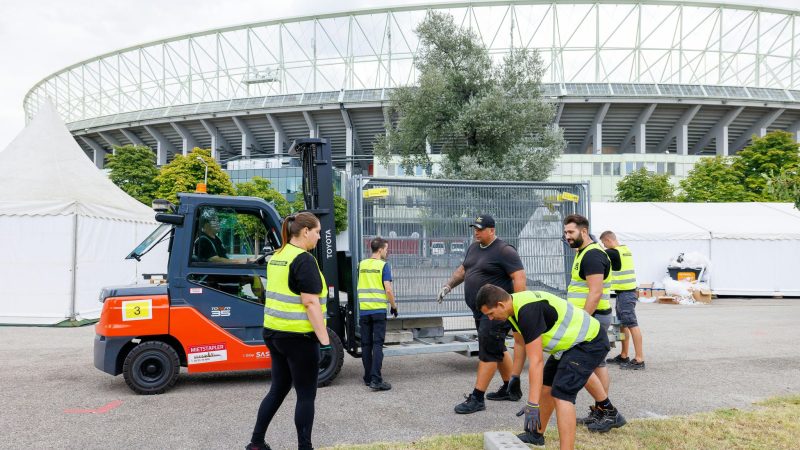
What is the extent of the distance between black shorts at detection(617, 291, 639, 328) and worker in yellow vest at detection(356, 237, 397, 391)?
10.5 feet

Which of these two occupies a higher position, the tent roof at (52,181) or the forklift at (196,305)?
the tent roof at (52,181)

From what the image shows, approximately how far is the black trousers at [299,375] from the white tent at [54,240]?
10.3 meters

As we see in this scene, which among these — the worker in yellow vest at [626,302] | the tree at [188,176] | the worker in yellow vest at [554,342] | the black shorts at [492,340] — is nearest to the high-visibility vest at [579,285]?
the black shorts at [492,340]

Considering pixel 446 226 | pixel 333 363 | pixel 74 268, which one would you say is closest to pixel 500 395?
pixel 333 363

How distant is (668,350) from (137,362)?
7588mm

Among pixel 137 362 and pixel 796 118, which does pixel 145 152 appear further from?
pixel 796 118

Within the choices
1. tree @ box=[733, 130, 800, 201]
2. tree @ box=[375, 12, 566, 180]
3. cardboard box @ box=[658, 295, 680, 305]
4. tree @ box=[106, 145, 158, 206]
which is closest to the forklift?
tree @ box=[375, 12, 566, 180]

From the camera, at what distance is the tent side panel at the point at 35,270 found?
11945mm

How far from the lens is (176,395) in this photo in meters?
6.00

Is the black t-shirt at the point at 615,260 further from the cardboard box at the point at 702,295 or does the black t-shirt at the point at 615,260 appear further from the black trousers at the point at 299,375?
the cardboard box at the point at 702,295

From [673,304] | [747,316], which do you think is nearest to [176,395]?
[747,316]

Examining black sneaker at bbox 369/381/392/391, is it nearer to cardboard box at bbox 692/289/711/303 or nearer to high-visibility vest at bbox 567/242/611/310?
high-visibility vest at bbox 567/242/611/310

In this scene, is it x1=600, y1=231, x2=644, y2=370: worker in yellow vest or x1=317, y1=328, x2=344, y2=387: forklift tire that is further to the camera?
x1=600, y1=231, x2=644, y2=370: worker in yellow vest

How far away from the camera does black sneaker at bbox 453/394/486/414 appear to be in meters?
5.22
